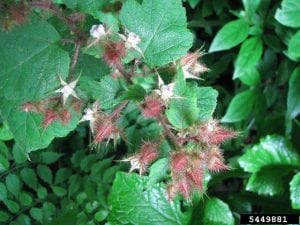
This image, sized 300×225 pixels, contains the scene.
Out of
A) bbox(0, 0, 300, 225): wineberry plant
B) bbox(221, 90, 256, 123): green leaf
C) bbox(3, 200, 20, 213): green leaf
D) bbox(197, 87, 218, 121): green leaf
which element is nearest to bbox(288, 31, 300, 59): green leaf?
bbox(0, 0, 300, 225): wineberry plant

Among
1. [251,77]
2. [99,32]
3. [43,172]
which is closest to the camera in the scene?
[99,32]

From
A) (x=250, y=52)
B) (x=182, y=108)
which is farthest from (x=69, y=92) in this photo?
(x=250, y=52)

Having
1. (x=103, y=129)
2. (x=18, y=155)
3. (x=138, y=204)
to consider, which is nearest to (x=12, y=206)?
(x=18, y=155)

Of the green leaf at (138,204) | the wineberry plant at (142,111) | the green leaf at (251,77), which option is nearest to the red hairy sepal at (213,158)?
the wineberry plant at (142,111)

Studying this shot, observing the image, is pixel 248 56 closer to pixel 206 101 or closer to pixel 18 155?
pixel 206 101

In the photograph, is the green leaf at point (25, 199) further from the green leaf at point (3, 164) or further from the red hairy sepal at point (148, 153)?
the red hairy sepal at point (148, 153)

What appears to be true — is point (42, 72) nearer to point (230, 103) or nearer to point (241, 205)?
point (230, 103)

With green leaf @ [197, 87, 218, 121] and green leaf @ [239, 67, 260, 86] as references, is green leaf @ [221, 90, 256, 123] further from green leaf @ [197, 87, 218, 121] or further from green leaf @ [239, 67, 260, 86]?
green leaf @ [197, 87, 218, 121]
